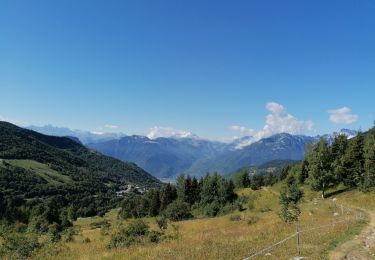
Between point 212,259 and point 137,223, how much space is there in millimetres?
13501

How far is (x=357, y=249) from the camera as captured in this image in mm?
21500

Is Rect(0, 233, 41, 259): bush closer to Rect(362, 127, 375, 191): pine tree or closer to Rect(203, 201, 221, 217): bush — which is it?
Rect(362, 127, 375, 191): pine tree

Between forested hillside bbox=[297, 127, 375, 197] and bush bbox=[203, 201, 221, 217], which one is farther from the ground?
forested hillside bbox=[297, 127, 375, 197]

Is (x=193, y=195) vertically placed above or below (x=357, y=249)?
below

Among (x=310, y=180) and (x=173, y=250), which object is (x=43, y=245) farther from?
(x=310, y=180)

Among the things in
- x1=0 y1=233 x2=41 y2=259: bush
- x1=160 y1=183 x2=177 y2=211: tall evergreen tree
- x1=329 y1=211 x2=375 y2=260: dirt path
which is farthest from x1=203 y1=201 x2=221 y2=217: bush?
x1=0 y1=233 x2=41 y2=259: bush

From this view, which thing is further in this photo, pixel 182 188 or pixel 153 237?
pixel 182 188

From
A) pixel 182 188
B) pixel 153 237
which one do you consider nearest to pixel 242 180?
pixel 182 188

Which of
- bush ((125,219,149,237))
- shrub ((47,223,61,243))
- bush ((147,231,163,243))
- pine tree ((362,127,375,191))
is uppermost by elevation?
pine tree ((362,127,375,191))

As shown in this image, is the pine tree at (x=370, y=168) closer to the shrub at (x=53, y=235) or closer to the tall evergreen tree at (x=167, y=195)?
the shrub at (x=53, y=235)

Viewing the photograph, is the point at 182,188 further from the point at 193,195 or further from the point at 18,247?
the point at 18,247

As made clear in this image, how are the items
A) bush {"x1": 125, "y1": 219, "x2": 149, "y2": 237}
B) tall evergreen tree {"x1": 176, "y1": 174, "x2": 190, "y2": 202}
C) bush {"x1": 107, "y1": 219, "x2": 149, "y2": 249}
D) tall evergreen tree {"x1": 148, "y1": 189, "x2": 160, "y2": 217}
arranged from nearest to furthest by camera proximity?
bush {"x1": 107, "y1": 219, "x2": 149, "y2": 249} < bush {"x1": 125, "y1": 219, "x2": 149, "y2": 237} < tall evergreen tree {"x1": 176, "y1": 174, "x2": 190, "y2": 202} < tall evergreen tree {"x1": 148, "y1": 189, "x2": 160, "y2": 217}

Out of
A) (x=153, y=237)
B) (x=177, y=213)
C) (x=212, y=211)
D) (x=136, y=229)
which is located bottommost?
(x=212, y=211)

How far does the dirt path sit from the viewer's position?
64.0 ft
